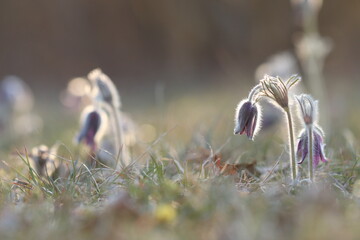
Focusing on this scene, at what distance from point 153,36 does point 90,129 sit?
40.9 ft

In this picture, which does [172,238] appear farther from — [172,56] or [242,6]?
[172,56]

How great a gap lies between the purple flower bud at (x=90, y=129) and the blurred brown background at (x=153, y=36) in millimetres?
9813

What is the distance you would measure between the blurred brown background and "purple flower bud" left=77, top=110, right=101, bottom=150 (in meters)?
9.81

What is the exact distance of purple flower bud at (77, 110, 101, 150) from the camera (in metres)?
3.69

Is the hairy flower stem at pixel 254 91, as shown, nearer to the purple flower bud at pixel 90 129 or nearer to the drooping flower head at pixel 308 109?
the drooping flower head at pixel 308 109

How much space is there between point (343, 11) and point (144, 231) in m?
12.4

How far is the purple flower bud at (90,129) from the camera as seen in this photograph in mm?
3691

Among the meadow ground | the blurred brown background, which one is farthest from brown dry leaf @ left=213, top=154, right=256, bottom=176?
the blurred brown background

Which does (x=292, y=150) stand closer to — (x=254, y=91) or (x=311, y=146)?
(x=311, y=146)

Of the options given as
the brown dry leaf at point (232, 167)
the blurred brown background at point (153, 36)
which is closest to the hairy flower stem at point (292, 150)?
the brown dry leaf at point (232, 167)

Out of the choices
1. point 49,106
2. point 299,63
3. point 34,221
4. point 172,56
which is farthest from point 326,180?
point 172,56

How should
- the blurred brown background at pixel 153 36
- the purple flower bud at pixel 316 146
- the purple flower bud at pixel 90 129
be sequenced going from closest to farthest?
the purple flower bud at pixel 316 146 → the purple flower bud at pixel 90 129 → the blurred brown background at pixel 153 36

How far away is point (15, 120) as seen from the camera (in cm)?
739

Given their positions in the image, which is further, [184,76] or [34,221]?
[184,76]
